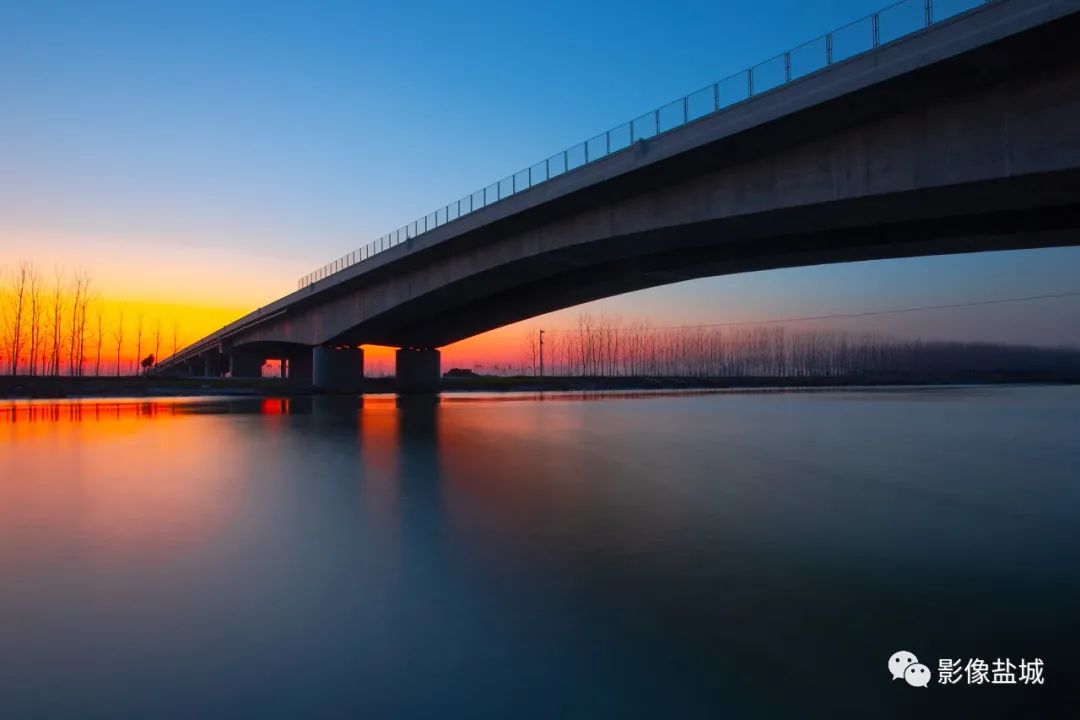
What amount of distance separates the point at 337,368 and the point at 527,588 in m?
48.3

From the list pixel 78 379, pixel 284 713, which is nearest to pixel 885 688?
pixel 284 713

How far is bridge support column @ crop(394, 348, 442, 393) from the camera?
54281 mm

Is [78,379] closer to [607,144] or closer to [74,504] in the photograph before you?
[607,144]

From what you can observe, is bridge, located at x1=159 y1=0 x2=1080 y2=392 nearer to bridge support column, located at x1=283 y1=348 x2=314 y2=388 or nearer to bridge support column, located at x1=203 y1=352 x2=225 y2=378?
bridge support column, located at x1=283 y1=348 x2=314 y2=388

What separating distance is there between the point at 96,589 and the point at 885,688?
6026 millimetres

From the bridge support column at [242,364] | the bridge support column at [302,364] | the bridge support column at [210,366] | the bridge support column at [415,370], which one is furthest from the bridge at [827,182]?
the bridge support column at [210,366]

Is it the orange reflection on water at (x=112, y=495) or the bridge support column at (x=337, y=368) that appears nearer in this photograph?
the orange reflection on water at (x=112, y=495)

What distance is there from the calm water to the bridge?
800 centimetres

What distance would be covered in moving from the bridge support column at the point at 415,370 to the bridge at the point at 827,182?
13957mm

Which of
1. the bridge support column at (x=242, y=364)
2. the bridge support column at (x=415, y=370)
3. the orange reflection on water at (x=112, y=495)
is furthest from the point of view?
the bridge support column at (x=242, y=364)

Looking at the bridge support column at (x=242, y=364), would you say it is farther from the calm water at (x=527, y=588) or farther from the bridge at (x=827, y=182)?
the calm water at (x=527, y=588)

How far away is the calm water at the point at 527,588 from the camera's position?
12.1 ft

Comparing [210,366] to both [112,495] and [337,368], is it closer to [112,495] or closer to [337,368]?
[337,368]

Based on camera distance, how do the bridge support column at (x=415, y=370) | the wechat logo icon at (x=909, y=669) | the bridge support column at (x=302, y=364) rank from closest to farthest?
the wechat logo icon at (x=909, y=669), the bridge support column at (x=415, y=370), the bridge support column at (x=302, y=364)
